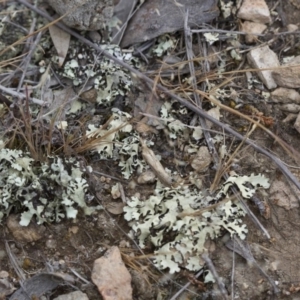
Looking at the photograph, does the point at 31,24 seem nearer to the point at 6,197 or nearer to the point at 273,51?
the point at 6,197

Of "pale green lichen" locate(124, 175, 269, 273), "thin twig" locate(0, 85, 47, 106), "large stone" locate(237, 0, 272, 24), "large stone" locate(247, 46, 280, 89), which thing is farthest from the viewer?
"large stone" locate(237, 0, 272, 24)

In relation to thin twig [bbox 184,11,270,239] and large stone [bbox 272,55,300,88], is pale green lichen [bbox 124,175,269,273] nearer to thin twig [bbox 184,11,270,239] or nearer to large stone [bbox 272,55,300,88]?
thin twig [bbox 184,11,270,239]

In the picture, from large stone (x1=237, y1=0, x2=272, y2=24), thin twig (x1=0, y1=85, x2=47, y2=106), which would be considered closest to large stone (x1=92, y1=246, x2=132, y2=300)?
thin twig (x1=0, y1=85, x2=47, y2=106)

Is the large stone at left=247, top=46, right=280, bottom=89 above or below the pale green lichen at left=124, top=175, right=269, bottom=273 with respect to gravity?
above

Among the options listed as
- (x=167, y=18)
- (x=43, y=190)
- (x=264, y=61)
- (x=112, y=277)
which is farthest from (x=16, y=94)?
(x=264, y=61)

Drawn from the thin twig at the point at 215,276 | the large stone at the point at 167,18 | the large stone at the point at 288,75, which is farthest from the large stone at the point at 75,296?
the large stone at the point at 288,75

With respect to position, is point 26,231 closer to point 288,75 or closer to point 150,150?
point 150,150

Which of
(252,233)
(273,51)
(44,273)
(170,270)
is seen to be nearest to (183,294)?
(170,270)

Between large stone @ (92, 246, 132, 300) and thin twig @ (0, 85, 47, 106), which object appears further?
thin twig @ (0, 85, 47, 106)
